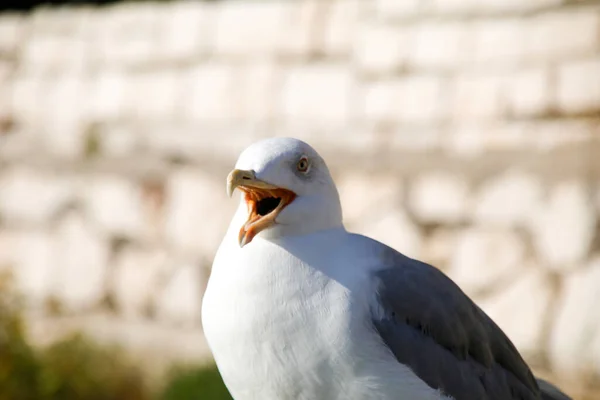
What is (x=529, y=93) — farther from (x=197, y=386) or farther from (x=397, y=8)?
(x=197, y=386)

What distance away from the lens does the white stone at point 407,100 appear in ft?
13.2

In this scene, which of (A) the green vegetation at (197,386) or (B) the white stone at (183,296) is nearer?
(A) the green vegetation at (197,386)

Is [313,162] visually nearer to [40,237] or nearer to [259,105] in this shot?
[259,105]

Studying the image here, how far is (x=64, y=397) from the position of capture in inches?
171

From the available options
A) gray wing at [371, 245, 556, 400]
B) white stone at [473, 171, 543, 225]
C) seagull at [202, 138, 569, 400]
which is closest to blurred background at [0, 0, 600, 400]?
white stone at [473, 171, 543, 225]

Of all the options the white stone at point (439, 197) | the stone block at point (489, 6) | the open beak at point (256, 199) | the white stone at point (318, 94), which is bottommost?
the white stone at point (439, 197)

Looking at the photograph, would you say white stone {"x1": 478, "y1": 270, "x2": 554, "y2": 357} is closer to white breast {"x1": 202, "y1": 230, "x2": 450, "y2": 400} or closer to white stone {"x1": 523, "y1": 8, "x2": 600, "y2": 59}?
white stone {"x1": 523, "y1": 8, "x2": 600, "y2": 59}

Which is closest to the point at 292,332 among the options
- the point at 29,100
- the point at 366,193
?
the point at 366,193

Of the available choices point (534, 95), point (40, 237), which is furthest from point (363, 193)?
point (40, 237)

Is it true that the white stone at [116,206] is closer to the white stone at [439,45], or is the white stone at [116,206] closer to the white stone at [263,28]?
the white stone at [263,28]

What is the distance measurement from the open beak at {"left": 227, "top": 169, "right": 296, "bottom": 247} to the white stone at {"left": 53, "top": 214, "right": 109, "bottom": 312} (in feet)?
10.1

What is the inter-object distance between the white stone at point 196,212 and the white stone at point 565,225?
55.8 inches

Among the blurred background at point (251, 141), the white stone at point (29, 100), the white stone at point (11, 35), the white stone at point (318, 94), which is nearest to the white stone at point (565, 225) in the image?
the blurred background at point (251, 141)

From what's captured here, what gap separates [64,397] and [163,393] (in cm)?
49
